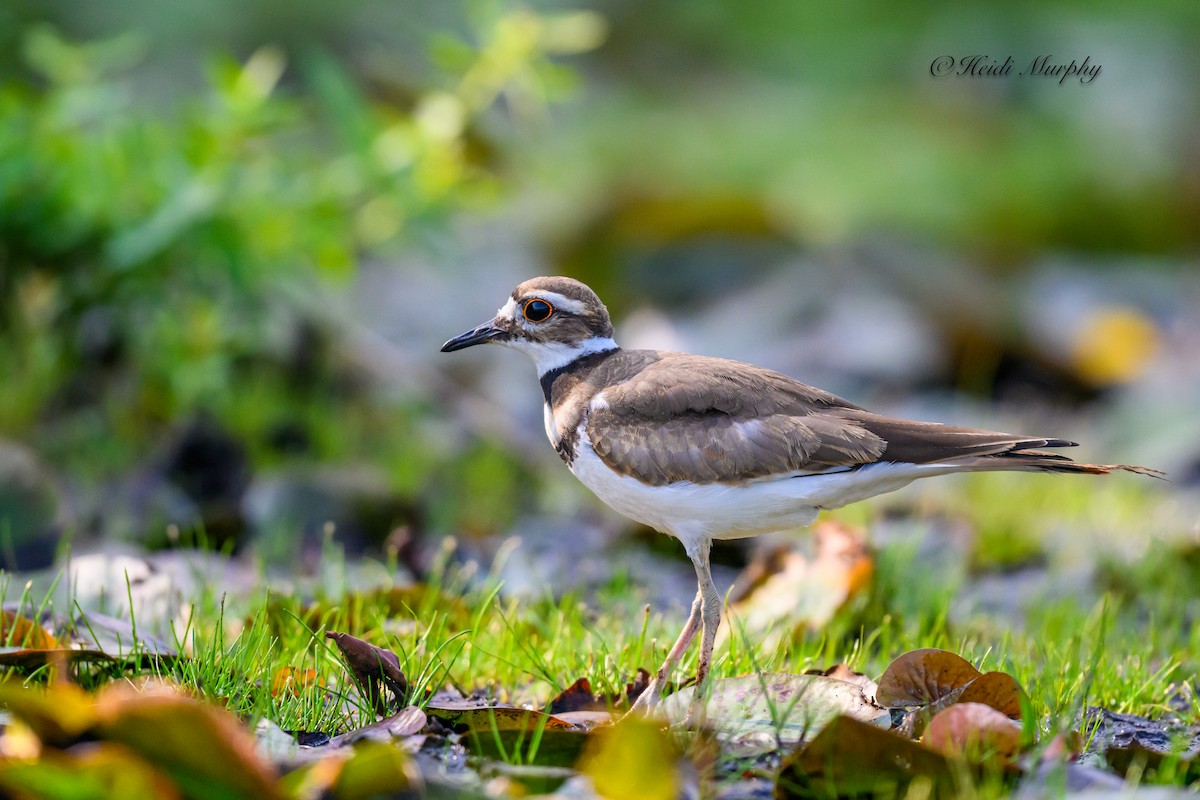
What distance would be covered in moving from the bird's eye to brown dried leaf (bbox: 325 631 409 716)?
1372 millimetres

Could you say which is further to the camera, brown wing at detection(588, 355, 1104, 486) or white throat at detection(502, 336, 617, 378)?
white throat at detection(502, 336, 617, 378)

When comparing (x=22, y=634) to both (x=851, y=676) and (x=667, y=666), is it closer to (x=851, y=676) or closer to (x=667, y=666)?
(x=667, y=666)

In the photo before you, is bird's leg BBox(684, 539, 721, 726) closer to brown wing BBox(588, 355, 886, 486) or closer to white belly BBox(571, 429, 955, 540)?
white belly BBox(571, 429, 955, 540)

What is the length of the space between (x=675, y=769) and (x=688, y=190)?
8.44 m

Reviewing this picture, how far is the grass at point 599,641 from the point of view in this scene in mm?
3299

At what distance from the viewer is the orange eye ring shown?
419 centimetres

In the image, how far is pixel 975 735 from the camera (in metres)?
2.78

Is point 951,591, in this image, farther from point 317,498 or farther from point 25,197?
point 25,197

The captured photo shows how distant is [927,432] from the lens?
11.9 feet

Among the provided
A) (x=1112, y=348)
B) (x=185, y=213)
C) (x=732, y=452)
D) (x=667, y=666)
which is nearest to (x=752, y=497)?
(x=732, y=452)

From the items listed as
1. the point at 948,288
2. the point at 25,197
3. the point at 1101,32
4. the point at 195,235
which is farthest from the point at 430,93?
the point at 1101,32

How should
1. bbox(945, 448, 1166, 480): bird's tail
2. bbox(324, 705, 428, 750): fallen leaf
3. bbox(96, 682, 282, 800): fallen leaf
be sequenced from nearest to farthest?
bbox(96, 682, 282, 800): fallen leaf
bbox(324, 705, 428, 750): fallen leaf
bbox(945, 448, 1166, 480): bird's tail

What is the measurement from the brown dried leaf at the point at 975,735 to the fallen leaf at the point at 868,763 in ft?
0.24

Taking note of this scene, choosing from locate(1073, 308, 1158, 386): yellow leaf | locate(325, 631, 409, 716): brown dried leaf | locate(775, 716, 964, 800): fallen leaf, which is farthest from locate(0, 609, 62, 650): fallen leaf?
locate(1073, 308, 1158, 386): yellow leaf
